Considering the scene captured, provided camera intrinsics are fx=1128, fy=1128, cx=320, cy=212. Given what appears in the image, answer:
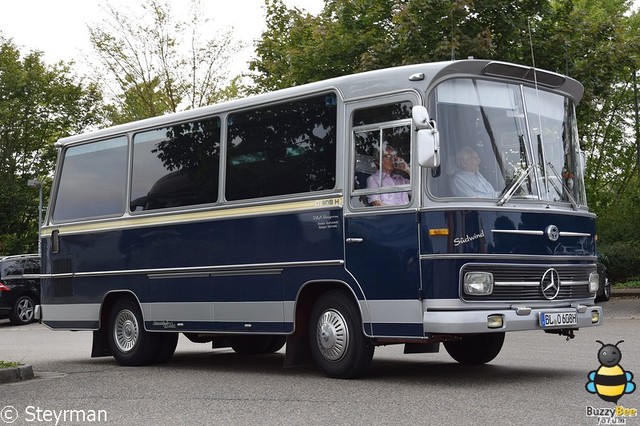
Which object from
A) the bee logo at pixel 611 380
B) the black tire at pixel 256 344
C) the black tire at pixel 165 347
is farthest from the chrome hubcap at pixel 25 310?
the bee logo at pixel 611 380

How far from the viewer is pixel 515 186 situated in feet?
36.6

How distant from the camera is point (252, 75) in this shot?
33969 mm

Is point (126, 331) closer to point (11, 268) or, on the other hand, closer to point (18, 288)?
point (11, 268)

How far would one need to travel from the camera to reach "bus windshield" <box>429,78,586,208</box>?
10930 mm

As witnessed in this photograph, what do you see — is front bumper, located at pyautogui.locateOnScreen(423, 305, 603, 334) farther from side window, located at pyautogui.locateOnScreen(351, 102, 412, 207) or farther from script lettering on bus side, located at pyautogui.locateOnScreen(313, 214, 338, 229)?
script lettering on bus side, located at pyautogui.locateOnScreen(313, 214, 338, 229)

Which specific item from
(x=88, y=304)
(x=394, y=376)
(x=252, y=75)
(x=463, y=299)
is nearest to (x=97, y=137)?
(x=88, y=304)

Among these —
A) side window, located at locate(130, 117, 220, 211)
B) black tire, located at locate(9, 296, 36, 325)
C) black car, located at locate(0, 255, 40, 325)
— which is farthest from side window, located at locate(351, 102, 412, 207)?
black tire, located at locate(9, 296, 36, 325)

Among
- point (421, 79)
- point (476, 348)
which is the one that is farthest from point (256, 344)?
point (421, 79)

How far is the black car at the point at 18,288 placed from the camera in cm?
2841

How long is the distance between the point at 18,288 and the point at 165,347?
15.0m

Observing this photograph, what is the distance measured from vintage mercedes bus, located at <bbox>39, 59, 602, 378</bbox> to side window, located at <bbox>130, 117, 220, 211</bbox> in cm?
3

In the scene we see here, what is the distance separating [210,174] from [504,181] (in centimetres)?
401

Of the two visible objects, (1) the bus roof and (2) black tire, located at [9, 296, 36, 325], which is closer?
(1) the bus roof

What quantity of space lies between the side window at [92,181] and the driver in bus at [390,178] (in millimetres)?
4818
